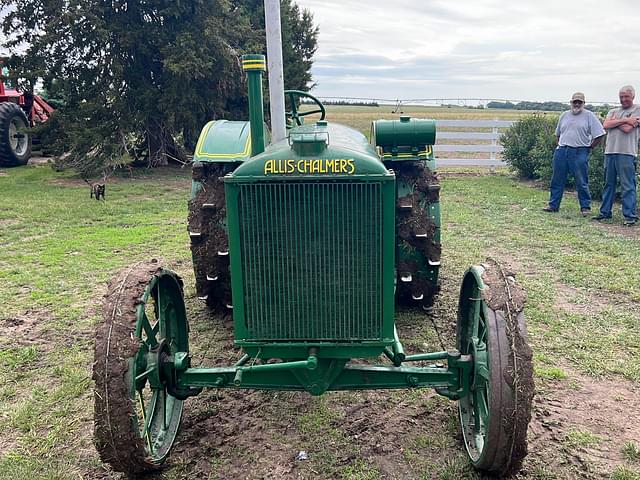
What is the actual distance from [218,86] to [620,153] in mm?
8701

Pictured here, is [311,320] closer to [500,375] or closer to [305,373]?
[305,373]

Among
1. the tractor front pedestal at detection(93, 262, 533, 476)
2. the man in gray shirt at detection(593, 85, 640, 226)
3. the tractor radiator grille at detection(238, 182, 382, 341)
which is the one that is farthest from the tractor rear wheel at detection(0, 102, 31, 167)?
the tractor radiator grille at detection(238, 182, 382, 341)

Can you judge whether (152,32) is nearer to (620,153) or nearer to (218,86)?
(218,86)

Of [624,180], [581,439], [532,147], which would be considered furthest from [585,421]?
[532,147]

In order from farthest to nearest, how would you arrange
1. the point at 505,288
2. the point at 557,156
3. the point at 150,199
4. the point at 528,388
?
the point at 150,199
the point at 557,156
the point at 505,288
the point at 528,388

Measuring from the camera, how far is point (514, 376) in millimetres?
2572

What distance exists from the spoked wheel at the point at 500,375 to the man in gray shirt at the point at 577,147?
705cm

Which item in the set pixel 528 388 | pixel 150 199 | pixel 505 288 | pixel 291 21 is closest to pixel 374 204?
pixel 505 288

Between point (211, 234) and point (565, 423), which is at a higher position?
point (211, 234)

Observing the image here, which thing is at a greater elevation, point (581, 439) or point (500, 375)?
point (500, 375)

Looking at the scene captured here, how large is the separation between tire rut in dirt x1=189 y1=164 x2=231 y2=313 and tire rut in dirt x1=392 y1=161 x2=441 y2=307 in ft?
4.45

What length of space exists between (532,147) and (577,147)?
3600 mm

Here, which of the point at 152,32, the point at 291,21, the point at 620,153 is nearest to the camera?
the point at 620,153

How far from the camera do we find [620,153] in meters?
Result: 8.43
